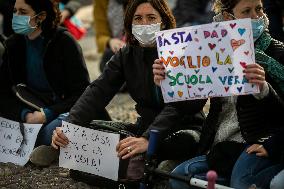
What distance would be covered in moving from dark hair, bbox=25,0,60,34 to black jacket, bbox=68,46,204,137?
2.61ft

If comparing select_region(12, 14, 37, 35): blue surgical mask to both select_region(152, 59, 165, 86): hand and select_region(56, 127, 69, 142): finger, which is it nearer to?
select_region(56, 127, 69, 142): finger

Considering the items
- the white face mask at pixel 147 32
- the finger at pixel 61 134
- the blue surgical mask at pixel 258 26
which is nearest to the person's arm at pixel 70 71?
the finger at pixel 61 134

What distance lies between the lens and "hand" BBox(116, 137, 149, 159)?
4180 millimetres

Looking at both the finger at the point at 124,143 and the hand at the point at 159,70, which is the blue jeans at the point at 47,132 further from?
the hand at the point at 159,70

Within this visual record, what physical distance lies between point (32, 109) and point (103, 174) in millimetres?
1053

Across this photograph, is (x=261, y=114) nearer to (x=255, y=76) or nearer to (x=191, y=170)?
(x=255, y=76)

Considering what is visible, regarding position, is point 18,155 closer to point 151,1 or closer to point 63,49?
point 63,49

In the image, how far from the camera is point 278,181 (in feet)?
12.1

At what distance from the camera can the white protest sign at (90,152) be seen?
438 cm

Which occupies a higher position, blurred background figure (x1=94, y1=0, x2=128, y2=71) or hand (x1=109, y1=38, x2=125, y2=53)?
blurred background figure (x1=94, y1=0, x2=128, y2=71)

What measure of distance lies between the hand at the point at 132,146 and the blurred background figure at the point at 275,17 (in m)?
2.09

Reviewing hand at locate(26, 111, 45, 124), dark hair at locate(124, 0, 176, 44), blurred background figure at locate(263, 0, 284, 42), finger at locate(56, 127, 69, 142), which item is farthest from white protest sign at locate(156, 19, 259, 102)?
blurred background figure at locate(263, 0, 284, 42)

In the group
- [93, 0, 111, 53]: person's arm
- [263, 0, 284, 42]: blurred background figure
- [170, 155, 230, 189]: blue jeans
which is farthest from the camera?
[93, 0, 111, 53]: person's arm

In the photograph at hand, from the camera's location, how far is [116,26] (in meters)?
7.11
